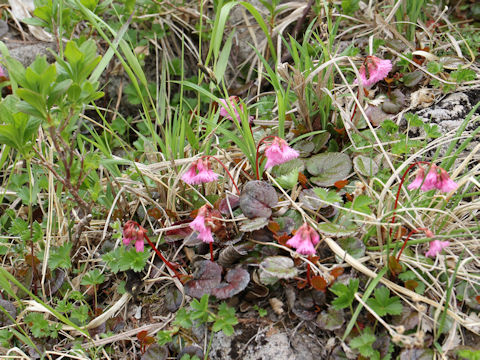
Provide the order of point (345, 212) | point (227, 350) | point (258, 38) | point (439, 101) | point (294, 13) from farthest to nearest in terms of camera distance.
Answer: point (258, 38) → point (294, 13) → point (439, 101) → point (345, 212) → point (227, 350)

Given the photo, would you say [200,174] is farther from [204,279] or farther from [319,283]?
[319,283]

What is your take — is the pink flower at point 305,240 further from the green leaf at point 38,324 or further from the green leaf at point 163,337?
the green leaf at point 38,324

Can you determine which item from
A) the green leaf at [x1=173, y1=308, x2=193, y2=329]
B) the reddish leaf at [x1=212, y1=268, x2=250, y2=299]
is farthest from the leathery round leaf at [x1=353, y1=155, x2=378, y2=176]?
the green leaf at [x1=173, y1=308, x2=193, y2=329]

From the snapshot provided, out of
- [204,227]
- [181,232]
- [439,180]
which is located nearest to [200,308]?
[204,227]

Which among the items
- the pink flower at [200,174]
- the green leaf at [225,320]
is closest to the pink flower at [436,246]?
the green leaf at [225,320]

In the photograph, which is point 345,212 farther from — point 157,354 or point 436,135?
point 157,354

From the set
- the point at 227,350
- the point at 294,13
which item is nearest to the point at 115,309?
the point at 227,350

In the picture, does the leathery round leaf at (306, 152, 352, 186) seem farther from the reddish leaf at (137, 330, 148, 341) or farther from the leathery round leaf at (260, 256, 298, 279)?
the reddish leaf at (137, 330, 148, 341)
